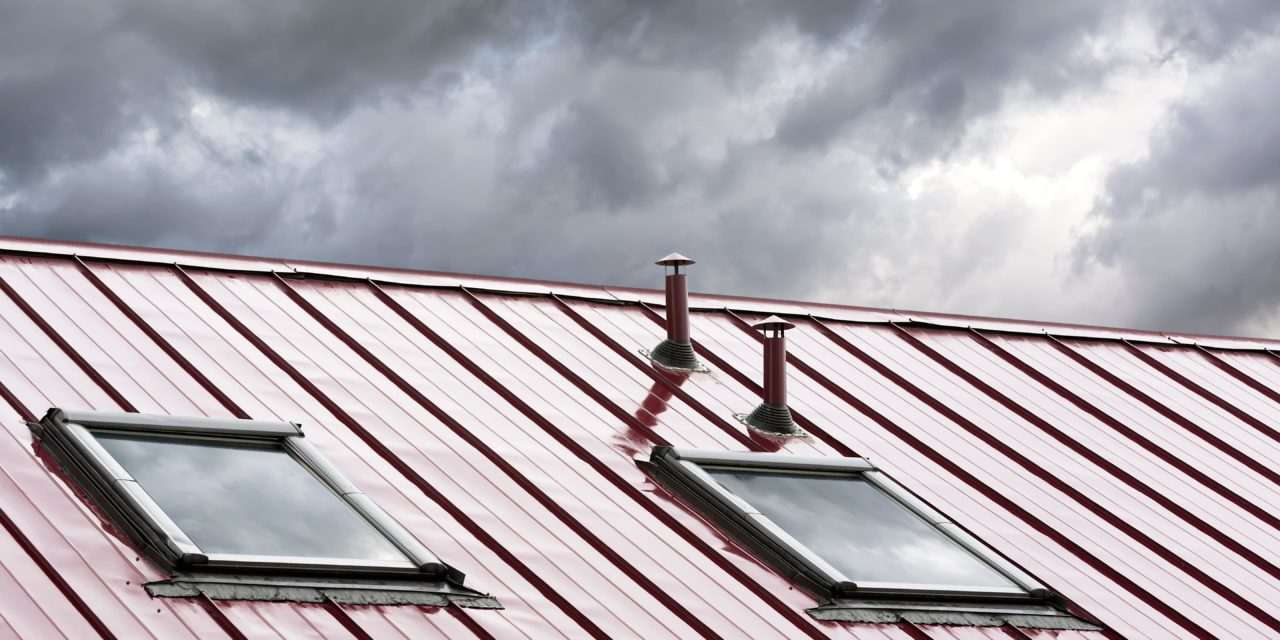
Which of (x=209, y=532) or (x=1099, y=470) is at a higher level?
(x=1099, y=470)

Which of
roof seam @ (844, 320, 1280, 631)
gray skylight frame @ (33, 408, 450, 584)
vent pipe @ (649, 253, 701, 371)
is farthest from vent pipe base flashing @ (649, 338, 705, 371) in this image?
gray skylight frame @ (33, 408, 450, 584)

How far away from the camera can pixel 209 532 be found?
1061 centimetres

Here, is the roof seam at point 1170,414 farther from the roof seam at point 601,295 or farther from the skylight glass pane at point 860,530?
the skylight glass pane at point 860,530

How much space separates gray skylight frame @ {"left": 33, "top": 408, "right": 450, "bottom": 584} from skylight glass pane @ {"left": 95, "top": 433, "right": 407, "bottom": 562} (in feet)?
0.29

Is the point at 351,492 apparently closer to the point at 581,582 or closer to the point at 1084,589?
the point at 581,582

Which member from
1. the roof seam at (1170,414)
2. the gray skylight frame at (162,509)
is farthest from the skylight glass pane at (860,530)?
the roof seam at (1170,414)

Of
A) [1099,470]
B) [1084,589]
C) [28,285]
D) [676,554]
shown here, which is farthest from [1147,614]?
[28,285]

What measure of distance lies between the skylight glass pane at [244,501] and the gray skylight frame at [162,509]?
88 mm

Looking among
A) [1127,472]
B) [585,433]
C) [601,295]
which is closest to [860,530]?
[585,433]

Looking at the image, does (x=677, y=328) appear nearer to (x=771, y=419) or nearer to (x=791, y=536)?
(x=771, y=419)

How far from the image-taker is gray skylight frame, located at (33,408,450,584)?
33.8 feet

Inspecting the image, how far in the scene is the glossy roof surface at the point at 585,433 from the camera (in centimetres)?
1112

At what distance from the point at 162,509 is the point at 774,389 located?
7.02 m

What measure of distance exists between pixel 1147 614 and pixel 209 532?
8449mm
